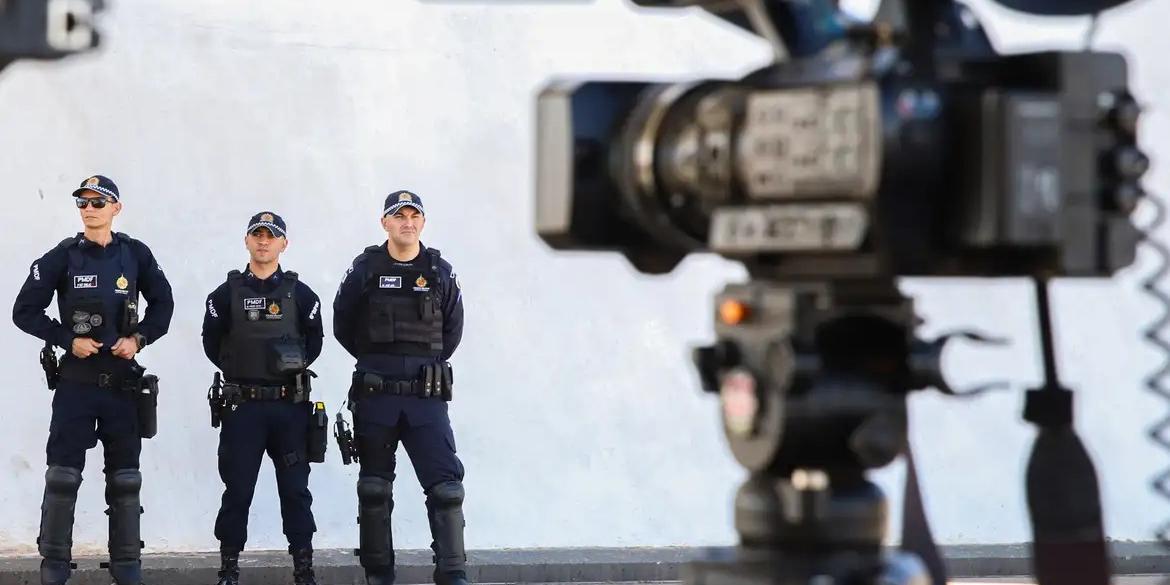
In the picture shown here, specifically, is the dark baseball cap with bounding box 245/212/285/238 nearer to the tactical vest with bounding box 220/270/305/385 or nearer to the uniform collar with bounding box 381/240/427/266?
the tactical vest with bounding box 220/270/305/385

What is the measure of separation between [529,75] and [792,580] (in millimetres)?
7443

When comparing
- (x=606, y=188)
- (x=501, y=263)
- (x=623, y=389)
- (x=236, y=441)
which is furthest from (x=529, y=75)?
(x=606, y=188)

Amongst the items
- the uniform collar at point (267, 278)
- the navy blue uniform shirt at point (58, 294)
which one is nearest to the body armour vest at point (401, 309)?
the uniform collar at point (267, 278)

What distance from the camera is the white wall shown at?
31.4ft

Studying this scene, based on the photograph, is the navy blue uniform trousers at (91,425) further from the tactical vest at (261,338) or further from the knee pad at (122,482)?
the tactical vest at (261,338)

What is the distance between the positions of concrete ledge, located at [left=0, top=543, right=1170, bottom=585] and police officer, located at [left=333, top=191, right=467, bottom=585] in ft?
4.24

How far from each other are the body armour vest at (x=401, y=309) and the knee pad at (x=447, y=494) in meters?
0.53

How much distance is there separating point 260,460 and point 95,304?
95 centimetres

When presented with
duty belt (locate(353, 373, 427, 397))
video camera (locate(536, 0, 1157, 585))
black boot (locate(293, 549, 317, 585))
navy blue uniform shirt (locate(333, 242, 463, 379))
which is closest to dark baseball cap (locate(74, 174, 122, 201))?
navy blue uniform shirt (locate(333, 242, 463, 379))

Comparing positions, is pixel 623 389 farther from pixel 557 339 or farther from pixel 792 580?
pixel 792 580

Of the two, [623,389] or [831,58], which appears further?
[623,389]

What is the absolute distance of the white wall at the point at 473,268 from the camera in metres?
9.59

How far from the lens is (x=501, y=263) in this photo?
1005 cm

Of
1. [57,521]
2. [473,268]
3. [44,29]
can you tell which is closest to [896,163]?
[44,29]
